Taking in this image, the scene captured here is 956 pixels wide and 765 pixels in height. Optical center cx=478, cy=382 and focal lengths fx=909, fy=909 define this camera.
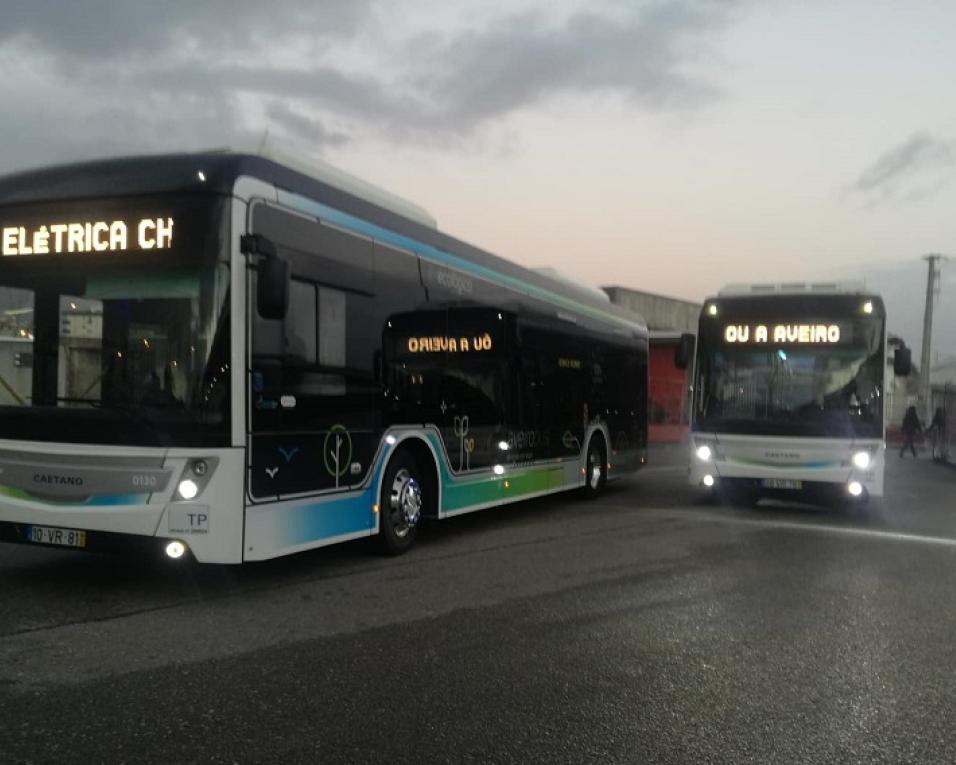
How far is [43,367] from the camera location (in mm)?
6594

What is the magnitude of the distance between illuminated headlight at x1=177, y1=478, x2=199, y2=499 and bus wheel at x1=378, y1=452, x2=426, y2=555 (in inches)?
87.1

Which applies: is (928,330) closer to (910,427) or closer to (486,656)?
(910,427)

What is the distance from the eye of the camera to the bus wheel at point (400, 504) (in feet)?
27.1

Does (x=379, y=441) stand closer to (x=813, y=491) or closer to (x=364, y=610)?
(x=364, y=610)

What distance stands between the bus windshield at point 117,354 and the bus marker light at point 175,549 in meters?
0.68

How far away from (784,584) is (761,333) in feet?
18.0

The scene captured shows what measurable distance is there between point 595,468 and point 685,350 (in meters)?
2.28

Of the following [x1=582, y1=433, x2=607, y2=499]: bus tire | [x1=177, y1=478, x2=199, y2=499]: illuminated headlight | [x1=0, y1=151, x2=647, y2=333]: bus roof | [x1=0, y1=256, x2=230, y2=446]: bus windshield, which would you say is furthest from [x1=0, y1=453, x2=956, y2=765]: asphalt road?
[x1=582, y1=433, x2=607, y2=499]: bus tire

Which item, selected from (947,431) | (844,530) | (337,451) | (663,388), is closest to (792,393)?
(844,530)

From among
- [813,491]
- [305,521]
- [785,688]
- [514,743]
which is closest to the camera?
[514,743]

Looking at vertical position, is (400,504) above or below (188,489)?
below

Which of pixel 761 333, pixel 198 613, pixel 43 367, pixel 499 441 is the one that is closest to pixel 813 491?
pixel 761 333

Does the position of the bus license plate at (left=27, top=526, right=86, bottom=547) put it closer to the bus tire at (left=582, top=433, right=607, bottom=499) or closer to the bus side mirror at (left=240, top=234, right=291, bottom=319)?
the bus side mirror at (left=240, top=234, right=291, bottom=319)

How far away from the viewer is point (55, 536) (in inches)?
256
